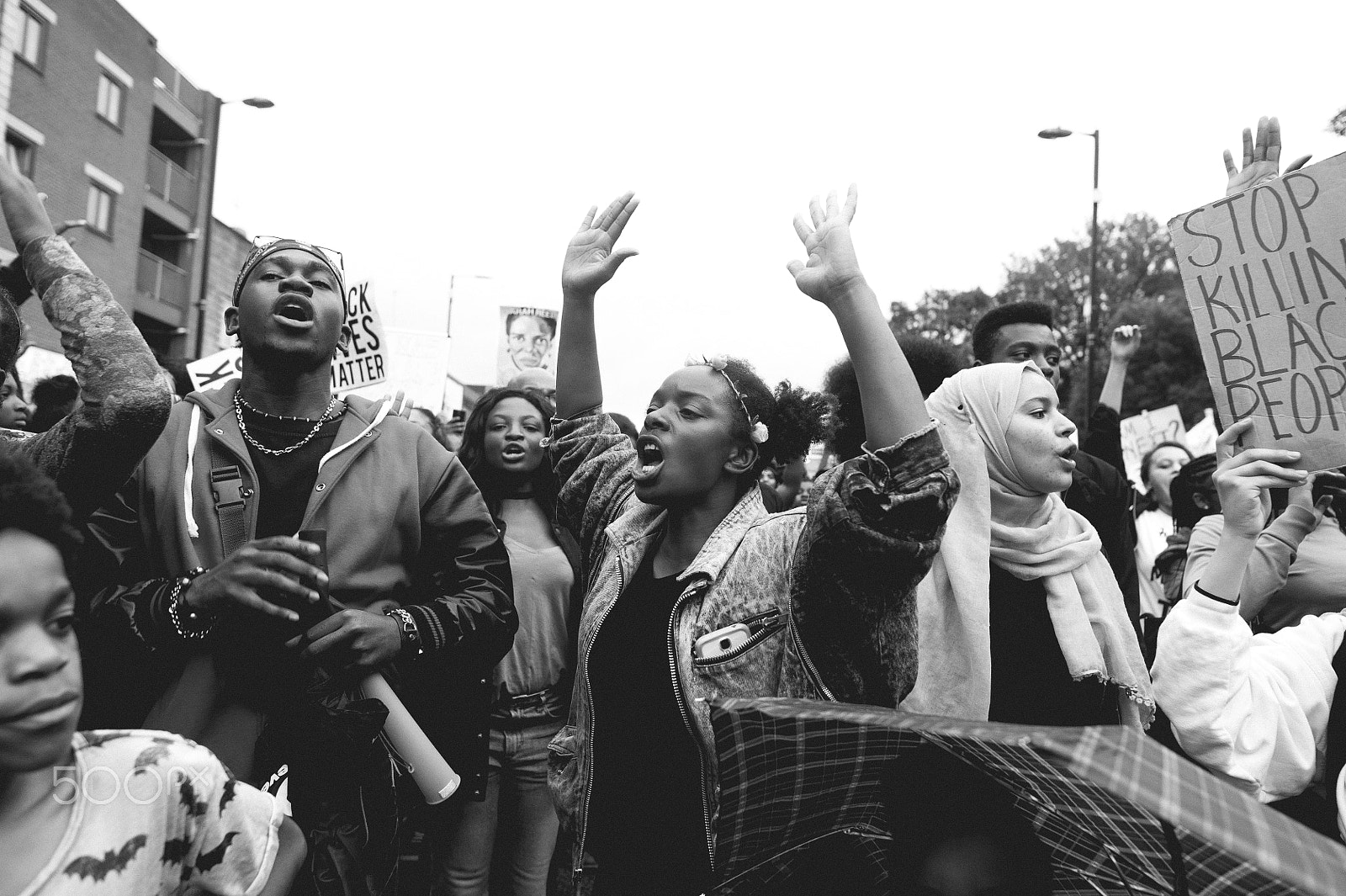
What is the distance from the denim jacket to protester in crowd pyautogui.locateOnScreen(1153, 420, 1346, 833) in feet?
2.29

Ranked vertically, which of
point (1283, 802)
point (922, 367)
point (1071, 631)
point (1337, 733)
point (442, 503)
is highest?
point (922, 367)

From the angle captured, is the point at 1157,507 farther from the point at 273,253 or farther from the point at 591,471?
the point at 273,253

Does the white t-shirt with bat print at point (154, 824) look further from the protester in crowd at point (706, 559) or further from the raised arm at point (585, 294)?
the raised arm at point (585, 294)

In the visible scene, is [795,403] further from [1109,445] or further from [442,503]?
[1109,445]

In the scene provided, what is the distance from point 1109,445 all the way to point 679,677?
402cm

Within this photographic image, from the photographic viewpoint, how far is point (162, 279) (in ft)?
83.6

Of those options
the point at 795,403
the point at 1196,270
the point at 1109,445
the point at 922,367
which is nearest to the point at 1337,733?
the point at 1196,270

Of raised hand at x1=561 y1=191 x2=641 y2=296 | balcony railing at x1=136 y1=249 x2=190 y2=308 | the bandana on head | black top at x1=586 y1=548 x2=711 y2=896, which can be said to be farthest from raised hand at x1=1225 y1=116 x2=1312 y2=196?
balcony railing at x1=136 y1=249 x2=190 y2=308

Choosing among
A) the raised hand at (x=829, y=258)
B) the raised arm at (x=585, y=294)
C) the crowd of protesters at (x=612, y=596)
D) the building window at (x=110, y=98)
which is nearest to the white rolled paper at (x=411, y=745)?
the crowd of protesters at (x=612, y=596)

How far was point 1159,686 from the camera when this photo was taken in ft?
7.89

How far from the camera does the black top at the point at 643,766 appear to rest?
2.23m

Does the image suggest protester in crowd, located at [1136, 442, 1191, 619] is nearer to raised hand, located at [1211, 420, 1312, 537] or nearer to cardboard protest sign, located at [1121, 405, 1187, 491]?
cardboard protest sign, located at [1121, 405, 1187, 491]

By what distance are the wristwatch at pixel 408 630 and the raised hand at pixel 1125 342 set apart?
5.01 m

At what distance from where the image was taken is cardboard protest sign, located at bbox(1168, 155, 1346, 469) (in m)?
2.75
